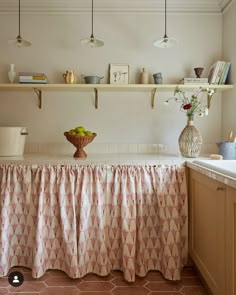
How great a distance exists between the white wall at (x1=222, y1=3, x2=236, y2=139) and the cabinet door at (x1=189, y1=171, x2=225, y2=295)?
0.76 m

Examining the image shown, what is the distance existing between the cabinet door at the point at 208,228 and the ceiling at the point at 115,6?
1.56 metres

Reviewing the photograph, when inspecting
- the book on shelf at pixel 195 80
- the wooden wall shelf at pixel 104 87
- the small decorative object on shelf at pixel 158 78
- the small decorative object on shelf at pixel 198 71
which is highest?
the small decorative object on shelf at pixel 198 71

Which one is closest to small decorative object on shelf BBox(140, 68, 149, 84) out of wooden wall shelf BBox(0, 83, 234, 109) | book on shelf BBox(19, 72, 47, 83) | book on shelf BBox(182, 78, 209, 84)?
wooden wall shelf BBox(0, 83, 234, 109)

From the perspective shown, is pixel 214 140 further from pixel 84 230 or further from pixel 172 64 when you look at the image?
pixel 84 230

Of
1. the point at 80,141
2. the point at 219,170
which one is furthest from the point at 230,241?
the point at 80,141

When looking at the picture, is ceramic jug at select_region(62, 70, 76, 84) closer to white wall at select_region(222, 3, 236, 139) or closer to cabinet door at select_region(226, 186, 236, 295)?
white wall at select_region(222, 3, 236, 139)

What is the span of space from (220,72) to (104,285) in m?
1.92

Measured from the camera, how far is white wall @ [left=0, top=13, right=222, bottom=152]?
2.50 meters

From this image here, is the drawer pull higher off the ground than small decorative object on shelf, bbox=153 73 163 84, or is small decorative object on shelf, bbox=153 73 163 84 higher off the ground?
small decorative object on shelf, bbox=153 73 163 84

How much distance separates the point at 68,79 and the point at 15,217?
1.21 m

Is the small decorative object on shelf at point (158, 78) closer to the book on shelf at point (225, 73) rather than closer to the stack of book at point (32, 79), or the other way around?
the book on shelf at point (225, 73)

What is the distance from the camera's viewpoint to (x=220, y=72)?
2.33 m

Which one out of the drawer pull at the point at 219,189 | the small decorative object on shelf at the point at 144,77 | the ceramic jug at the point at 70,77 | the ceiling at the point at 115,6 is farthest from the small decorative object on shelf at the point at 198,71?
the drawer pull at the point at 219,189

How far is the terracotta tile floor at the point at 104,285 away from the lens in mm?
1786
